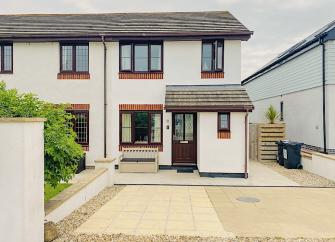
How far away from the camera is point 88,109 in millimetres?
13922

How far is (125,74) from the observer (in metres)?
13.9

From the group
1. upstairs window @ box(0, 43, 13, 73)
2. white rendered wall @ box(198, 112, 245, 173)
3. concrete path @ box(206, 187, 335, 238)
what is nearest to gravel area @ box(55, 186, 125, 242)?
concrete path @ box(206, 187, 335, 238)

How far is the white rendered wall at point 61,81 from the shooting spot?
13930 millimetres

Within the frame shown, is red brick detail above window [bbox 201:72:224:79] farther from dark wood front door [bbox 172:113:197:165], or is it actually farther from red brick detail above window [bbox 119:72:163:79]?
red brick detail above window [bbox 119:72:163:79]

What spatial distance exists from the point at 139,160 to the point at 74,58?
21.0ft

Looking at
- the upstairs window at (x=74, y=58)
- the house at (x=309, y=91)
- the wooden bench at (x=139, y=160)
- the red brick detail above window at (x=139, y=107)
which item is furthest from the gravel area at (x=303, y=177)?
the upstairs window at (x=74, y=58)

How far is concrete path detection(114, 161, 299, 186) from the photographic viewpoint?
1093 centimetres

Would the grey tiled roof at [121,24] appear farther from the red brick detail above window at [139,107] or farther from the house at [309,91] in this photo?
the house at [309,91]

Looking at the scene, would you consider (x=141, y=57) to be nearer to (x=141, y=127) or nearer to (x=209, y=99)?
(x=141, y=127)

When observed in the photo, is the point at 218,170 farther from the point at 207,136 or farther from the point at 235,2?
the point at 235,2

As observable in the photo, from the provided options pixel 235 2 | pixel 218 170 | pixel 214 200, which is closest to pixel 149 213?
pixel 214 200

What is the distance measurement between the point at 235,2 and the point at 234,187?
13852mm

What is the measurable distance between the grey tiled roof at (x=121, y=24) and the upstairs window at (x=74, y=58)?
0.70 metres

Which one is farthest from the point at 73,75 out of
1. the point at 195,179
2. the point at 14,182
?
the point at 14,182
